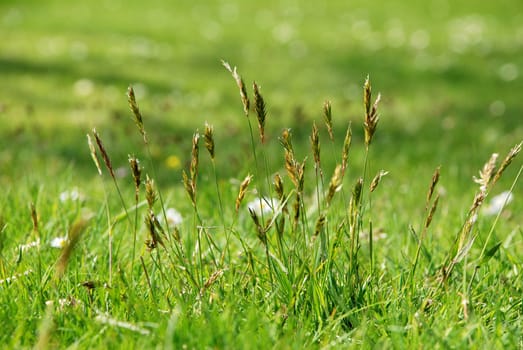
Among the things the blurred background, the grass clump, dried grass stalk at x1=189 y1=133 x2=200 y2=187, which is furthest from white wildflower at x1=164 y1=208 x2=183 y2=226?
dried grass stalk at x1=189 y1=133 x2=200 y2=187

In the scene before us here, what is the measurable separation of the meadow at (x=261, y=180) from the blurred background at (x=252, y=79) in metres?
0.03

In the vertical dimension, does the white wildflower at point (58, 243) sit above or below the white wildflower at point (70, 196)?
below

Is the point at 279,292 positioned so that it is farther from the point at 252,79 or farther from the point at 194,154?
the point at 252,79

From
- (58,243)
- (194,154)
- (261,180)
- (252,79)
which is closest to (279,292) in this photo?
(194,154)

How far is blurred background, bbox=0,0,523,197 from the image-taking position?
15.0ft

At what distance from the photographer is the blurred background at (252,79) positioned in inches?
180

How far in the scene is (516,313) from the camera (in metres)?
1.87

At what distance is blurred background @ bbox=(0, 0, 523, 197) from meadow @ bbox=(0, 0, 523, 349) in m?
0.03

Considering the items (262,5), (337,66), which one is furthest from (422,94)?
(262,5)

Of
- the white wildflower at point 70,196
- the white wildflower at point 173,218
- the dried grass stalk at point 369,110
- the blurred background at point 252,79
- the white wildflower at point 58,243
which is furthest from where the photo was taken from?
the blurred background at point 252,79

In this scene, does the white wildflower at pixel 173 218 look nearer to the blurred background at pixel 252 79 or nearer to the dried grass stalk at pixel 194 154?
the blurred background at pixel 252 79

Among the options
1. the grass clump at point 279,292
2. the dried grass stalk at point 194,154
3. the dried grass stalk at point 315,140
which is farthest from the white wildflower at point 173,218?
the dried grass stalk at point 315,140

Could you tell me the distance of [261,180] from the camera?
163 inches

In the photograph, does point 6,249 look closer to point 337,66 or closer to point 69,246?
point 69,246
